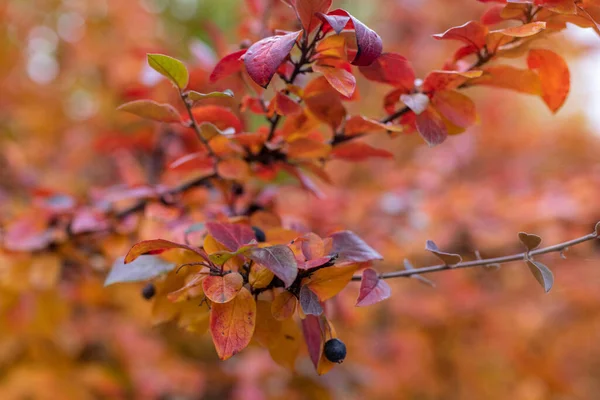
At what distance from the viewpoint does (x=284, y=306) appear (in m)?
0.52

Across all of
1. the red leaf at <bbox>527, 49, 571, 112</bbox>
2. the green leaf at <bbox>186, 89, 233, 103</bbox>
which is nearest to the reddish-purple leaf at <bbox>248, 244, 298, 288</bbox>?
the green leaf at <bbox>186, 89, 233, 103</bbox>

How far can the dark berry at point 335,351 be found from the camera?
522 millimetres

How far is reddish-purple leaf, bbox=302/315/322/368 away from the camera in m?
0.56

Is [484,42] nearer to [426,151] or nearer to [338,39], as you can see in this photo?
[338,39]

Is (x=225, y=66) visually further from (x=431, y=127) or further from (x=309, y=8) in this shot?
(x=431, y=127)

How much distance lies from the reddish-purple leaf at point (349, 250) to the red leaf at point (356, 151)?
169mm

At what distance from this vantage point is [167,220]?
0.87 m

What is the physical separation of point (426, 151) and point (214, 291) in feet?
7.04

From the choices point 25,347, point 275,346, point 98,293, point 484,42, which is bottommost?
point 25,347

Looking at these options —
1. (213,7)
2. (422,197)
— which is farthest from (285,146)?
(213,7)

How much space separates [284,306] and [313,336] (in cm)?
7

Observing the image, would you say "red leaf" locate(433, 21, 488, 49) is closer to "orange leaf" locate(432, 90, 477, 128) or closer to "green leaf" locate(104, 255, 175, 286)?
"orange leaf" locate(432, 90, 477, 128)

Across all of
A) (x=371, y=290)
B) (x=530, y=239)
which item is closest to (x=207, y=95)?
(x=371, y=290)

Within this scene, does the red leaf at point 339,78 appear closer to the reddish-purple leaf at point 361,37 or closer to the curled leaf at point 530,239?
the reddish-purple leaf at point 361,37
